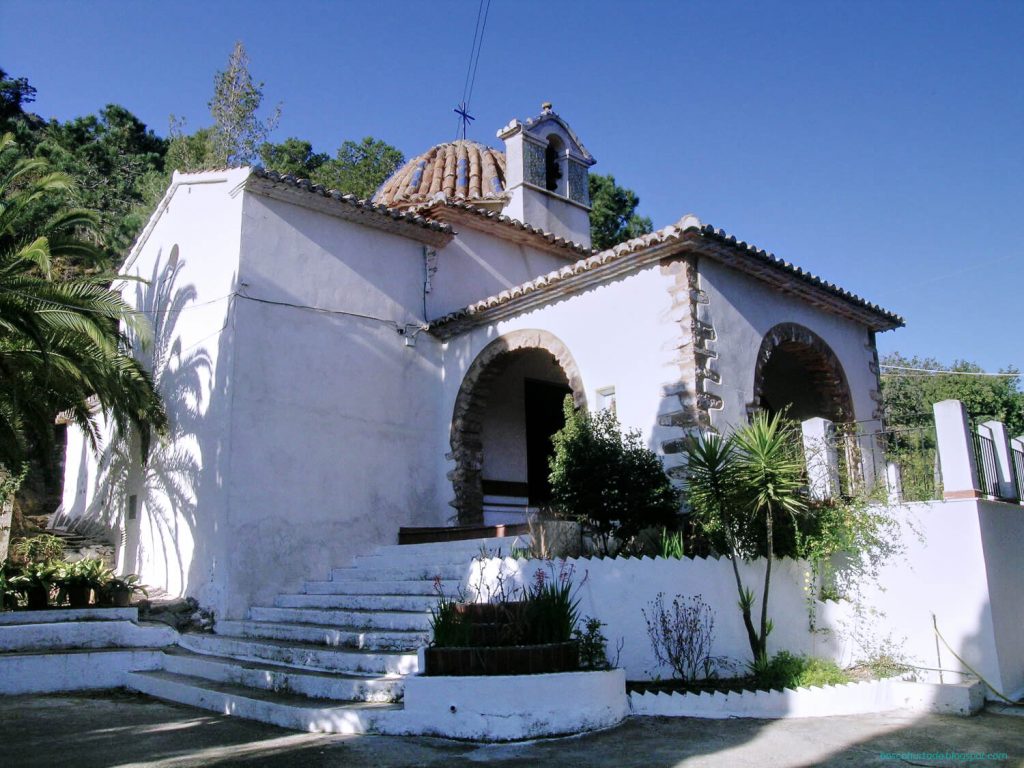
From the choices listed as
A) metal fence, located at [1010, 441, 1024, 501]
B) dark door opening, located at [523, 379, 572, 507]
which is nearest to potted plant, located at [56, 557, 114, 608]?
dark door opening, located at [523, 379, 572, 507]

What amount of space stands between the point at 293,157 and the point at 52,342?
62.7 feet

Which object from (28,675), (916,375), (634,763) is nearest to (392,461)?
(28,675)

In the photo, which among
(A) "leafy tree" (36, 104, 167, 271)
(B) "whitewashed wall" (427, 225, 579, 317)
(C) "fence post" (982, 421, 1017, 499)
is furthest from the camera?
(A) "leafy tree" (36, 104, 167, 271)

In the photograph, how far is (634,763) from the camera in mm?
5160

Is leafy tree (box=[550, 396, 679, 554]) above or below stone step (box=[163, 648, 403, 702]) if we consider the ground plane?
above

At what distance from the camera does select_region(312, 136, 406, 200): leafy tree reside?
2730 centimetres

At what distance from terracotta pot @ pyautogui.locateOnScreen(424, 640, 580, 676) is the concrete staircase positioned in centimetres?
52

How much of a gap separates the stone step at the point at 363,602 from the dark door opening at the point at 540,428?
4387 millimetres

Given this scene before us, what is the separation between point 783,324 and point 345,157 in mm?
21511

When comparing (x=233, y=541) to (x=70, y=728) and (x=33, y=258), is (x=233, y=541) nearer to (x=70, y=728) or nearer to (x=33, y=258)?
(x=70, y=728)

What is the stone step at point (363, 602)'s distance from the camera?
336 inches

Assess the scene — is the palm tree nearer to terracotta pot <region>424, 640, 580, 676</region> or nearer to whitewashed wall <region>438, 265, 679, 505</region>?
whitewashed wall <region>438, 265, 679, 505</region>

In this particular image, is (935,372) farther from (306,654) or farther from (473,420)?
(306,654)

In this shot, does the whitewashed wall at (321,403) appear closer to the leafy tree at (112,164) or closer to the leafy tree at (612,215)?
the leafy tree at (112,164)
